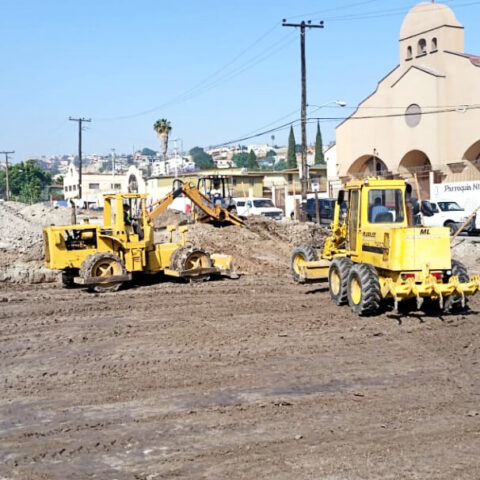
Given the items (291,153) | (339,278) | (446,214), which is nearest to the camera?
(339,278)

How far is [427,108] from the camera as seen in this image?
42438 mm

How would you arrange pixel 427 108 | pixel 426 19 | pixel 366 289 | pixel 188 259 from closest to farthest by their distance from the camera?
pixel 366 289
pixel 188 259
pixel 427 108
pixel 426 19

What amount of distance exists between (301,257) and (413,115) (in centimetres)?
2930

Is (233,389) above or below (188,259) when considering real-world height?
below

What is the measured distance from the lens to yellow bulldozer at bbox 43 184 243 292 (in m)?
16.5

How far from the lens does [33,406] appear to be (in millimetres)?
8156

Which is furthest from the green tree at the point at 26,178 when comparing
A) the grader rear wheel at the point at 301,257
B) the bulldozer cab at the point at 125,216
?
the grader rear wheel at the point at 301,257

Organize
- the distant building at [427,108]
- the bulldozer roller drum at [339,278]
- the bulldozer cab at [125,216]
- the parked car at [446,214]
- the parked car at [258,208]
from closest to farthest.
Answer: the bulldozer roller drum at [339,278] < the bulldozer cab at [125,216] < the parked car at [446,214] < the parked car at [258,208] < the distant building at [427,108]

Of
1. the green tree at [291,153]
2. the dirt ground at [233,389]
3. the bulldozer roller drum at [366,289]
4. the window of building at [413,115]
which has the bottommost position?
the dirt ground at [233,389]

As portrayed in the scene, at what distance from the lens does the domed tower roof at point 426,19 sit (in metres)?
42.5

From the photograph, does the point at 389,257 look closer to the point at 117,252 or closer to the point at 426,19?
the point at 117,252

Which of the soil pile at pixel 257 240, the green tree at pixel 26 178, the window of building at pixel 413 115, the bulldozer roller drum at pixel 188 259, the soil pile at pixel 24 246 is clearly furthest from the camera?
the green tree at pixel 26 178

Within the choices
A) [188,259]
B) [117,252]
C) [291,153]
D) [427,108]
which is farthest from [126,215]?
[291,153]

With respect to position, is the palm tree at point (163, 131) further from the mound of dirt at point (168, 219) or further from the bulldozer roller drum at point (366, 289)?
the bulldozer roller drum at point (366, 289)
